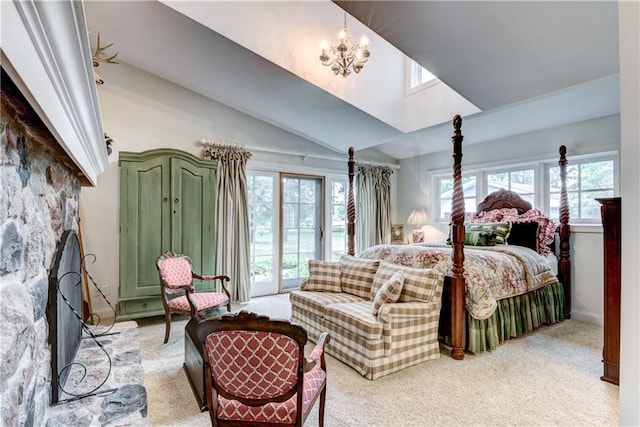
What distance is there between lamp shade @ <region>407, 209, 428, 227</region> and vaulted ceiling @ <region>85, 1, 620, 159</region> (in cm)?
122

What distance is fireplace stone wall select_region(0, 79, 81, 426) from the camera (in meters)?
0.88

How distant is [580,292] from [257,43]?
4.49m

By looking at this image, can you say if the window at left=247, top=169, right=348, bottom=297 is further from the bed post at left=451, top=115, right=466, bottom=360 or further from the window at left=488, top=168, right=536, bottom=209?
the bed post at left=451, top=115, right=466, bottom=360

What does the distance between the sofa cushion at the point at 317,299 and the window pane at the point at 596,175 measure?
3146 millimetres

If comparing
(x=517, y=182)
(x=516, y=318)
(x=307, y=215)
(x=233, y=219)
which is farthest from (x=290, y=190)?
(x=516, y=318)

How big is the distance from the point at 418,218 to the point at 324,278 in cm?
287

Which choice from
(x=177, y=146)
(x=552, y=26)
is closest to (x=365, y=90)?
(x=552, y=26)

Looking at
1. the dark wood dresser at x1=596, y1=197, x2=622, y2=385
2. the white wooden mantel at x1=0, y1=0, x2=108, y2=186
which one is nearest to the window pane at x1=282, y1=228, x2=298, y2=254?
the dark wood dresser at x1=596, y1=197, x2=622, y2=385

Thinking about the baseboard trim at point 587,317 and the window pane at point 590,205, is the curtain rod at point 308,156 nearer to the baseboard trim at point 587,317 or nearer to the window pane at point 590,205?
the window pane at point 590,205

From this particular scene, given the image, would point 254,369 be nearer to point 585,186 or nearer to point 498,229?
point 498,229

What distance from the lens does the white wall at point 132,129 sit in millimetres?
3740

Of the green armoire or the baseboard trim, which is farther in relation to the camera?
the baseboard trim

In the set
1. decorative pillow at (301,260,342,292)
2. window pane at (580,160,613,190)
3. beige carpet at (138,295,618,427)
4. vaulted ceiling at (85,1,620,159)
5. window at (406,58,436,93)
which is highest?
Result: window at (406,58,436,93)

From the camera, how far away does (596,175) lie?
3.79m
